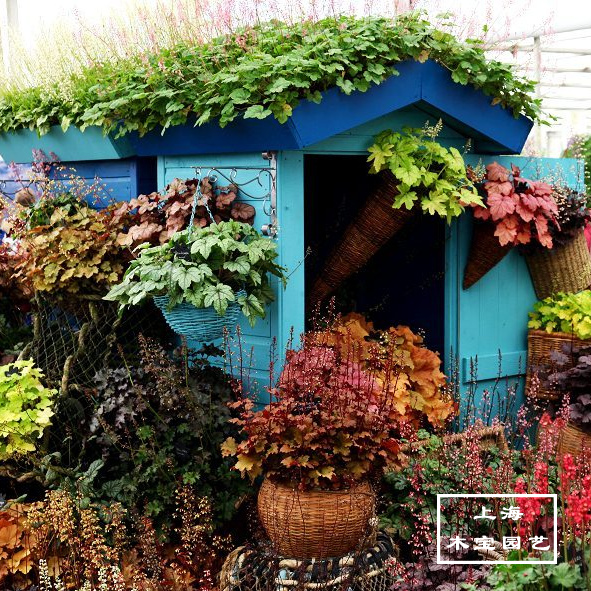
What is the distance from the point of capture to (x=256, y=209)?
5918 mm

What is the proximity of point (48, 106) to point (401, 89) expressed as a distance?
2.80 meters

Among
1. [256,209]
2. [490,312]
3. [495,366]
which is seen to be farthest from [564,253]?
[256,209]

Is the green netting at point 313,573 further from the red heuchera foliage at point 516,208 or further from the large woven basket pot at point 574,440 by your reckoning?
the red heuchera foliage at point 516,208

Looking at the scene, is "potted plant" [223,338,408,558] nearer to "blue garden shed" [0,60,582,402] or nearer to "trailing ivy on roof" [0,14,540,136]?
"blue garden shed" [0,60,582,402]

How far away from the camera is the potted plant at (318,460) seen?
15.4 ft

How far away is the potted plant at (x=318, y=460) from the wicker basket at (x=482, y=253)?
216 centimetres

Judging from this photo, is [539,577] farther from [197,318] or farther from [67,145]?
[67,145]

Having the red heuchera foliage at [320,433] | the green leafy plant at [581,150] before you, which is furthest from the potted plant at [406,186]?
the green leafy plant at [581,150]

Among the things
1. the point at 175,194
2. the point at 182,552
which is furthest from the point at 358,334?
the point at 182,552

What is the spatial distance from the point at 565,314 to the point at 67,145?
392 cm

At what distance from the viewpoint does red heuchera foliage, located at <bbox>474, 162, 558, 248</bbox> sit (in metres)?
6.40

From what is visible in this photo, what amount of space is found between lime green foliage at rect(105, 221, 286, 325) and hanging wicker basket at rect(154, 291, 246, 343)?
68 mm

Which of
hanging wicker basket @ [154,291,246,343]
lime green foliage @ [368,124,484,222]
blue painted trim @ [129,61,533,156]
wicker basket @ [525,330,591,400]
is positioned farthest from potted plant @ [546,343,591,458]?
hanging wicker basket @ [154,291,246,343]

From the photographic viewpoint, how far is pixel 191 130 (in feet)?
20.1
